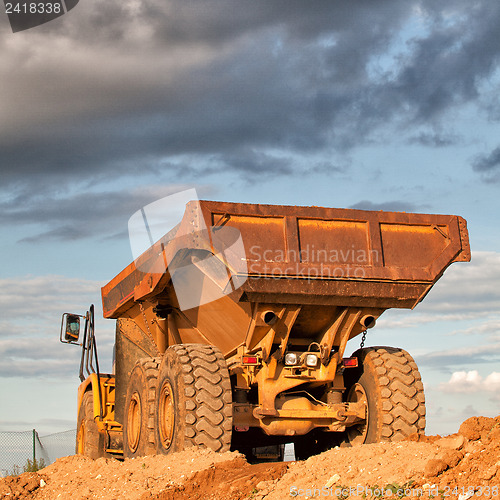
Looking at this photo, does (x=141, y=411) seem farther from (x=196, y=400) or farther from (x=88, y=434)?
(x=88, y=434)

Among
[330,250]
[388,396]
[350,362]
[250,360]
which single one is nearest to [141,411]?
[250,360]

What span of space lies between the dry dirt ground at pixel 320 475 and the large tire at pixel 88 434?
2743mm

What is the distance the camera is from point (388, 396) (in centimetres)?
867

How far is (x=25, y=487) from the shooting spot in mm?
8516

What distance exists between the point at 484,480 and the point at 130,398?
5.66m

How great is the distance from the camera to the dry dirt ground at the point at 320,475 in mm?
5379

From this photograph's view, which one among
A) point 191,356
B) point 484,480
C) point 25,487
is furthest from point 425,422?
point 25,487

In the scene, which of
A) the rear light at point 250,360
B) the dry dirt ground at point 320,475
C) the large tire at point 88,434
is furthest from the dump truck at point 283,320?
the large tire at point 88,434

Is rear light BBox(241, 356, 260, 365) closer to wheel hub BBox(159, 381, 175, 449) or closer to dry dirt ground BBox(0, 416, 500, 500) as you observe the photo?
wheel hub BBox(159, 381, 175, 449)

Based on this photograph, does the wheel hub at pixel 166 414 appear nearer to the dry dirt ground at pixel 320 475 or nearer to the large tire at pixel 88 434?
the dry dirt ground at pixel 320 475

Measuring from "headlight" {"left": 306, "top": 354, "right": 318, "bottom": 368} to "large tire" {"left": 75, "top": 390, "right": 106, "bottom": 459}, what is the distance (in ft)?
14.5

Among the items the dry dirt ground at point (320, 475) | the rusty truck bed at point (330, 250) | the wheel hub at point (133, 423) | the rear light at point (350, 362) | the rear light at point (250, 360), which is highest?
the rusty truck bed at point (330, 250)

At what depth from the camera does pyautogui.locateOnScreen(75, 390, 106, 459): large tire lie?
1138 cm

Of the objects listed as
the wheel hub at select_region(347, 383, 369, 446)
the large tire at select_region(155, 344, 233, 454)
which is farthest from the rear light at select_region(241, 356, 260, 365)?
the wheel hub at select_region(347, 383, 369, 446)
